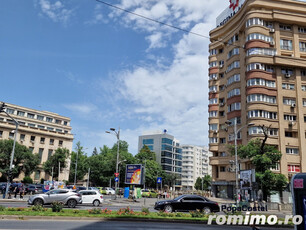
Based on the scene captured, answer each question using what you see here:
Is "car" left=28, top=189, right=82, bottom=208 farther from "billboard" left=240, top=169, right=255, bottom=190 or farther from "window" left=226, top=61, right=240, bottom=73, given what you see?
"window" left=226, top=61, right=240, bottom=73

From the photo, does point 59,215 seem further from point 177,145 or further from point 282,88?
point 177,145

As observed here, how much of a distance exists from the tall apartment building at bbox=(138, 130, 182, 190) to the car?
92.2m

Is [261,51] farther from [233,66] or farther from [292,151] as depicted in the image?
[292,151]

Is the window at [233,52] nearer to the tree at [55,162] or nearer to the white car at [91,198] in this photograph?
the white car at [91,198]

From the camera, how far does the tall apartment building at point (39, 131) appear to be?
7081 cm

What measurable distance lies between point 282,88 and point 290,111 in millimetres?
3930

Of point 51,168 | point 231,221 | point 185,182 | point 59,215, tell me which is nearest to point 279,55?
point 231,221

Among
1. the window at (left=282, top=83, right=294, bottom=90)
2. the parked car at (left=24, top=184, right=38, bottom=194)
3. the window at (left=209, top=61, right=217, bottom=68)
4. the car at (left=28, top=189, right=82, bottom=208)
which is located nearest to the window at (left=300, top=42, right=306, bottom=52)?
the window at (left=282, top=83, right=294, bottom=90)

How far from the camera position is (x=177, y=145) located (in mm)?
125750

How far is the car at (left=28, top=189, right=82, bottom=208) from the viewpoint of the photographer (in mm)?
21578

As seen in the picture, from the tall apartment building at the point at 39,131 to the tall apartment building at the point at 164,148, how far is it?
1617 inches

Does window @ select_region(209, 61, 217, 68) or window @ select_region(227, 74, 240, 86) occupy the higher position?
window @ select_region(209, 61, 217, 68)

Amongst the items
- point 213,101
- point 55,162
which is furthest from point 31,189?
point 213,101

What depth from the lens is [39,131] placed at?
245 ft
